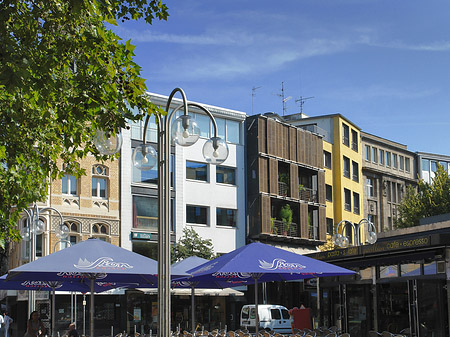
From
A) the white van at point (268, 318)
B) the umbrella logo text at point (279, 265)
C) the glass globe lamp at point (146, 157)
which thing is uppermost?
the glass globe lamp at point (146, 157)

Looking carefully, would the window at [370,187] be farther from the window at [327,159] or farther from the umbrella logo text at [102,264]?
the umbrella logo text at [102,264]

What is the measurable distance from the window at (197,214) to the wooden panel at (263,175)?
14.2 ft

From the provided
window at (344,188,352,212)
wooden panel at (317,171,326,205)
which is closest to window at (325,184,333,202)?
window at (344,188,352,212)

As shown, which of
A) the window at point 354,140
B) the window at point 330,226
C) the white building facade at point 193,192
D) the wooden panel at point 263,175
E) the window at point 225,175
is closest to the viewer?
the white building facade at point 193,192

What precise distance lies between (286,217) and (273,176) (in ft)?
10.3

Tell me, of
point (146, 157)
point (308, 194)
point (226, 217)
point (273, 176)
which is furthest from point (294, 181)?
point (146, 157)

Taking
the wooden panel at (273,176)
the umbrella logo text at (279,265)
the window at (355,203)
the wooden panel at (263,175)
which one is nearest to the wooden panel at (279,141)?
the wooden panel at (273,176)

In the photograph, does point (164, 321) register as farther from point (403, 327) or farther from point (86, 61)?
point (403, 327)

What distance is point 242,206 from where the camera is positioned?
159ft

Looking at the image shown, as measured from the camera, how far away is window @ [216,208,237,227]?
47.0m

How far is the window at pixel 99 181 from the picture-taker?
4084 centimetres

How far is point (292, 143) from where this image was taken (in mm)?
51562

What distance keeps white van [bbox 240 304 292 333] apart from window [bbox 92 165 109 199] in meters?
10.8

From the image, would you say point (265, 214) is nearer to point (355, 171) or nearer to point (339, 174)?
point (339, 174)
